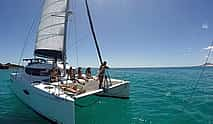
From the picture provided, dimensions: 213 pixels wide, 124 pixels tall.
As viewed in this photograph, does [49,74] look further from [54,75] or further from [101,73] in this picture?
[101,73]

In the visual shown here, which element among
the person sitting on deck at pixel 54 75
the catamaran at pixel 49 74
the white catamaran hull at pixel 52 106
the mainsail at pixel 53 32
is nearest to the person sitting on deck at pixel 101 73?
the catamaran at pixel 49 74

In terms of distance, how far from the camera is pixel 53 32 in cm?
1307

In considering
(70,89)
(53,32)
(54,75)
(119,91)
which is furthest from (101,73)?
(53,32)

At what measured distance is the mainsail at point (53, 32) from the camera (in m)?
12.7

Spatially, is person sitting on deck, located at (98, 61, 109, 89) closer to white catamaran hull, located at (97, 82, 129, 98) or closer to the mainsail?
white catamaran hull, located at (97, 82, 129, 98)

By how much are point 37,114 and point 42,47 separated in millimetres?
5230

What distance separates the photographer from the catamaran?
8836 millimetres

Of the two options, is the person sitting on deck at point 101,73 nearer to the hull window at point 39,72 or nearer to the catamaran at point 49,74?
the catamaran at point 49,74

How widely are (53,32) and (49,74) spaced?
2.78 metres

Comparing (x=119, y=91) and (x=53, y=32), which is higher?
(x=53, y=32)

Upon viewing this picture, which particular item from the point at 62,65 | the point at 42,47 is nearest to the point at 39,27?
the point at 42,47

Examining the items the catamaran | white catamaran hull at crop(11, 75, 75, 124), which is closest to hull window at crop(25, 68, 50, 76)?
the catamaran

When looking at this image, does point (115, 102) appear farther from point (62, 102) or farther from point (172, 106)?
point (62, 102)

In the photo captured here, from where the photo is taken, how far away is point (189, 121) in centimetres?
828
